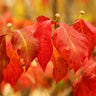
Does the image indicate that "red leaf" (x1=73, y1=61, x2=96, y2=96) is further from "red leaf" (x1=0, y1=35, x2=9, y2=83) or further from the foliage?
"red leaf" (x1=0, y1=35, x2=9, y2=83)

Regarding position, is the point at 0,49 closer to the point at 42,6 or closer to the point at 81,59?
the point at 81,59

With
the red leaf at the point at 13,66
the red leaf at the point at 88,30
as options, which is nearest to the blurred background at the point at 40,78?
the red leaf at the point at 13,66

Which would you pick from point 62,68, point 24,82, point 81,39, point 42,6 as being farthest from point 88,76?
point 42,6

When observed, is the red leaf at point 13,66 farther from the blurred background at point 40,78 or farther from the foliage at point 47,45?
the blurred background at point 40,78

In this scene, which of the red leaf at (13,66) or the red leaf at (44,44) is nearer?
the red leaf at (44,44)

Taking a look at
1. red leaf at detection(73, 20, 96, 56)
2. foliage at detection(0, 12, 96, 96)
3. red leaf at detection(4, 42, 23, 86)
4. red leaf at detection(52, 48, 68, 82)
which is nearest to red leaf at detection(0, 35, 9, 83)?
foliage at detection(0, 12, 96, 96)

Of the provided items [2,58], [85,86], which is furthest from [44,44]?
[85,86]

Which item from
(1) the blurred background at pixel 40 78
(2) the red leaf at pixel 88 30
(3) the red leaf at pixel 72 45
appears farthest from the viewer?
(1) the blurred background at pixel 40 78
